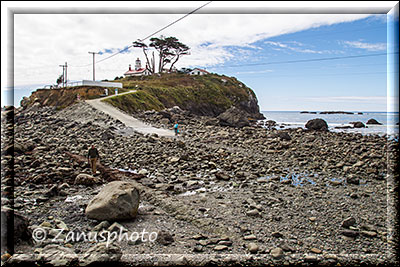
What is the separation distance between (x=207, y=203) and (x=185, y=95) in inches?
1936

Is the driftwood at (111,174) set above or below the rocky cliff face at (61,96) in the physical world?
below

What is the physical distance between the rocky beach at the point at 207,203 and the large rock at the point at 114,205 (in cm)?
11

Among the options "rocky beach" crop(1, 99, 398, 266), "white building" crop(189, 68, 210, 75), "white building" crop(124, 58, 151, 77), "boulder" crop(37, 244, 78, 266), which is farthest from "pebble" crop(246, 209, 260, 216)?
"white building" crop(189, 68, 210, 75)

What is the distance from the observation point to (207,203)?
997 cm

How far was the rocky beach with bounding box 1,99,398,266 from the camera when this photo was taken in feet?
20.3

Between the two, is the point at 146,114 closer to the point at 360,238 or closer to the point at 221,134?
the point at 221,134

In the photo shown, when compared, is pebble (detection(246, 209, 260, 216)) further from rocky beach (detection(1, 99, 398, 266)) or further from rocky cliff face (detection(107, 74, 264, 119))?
rocky cliff face (detection(107, 74, 264, 119))

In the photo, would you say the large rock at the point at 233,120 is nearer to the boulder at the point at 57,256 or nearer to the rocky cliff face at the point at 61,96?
the rocky cliff face at the point at 61,96

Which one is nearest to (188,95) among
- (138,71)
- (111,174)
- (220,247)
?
(138,71)

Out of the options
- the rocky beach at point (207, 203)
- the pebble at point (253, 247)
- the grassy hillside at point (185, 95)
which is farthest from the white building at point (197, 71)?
the pebble at point (253, 247)

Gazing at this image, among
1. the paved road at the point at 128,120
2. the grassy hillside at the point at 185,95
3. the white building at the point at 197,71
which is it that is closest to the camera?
the paved road at the point at 128,120

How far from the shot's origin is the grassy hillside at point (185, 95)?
134 ft

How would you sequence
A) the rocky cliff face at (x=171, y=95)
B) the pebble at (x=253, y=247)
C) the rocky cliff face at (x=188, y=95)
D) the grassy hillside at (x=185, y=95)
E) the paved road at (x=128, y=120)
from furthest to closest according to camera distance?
1. the rocky cliff face at (x=188, y=95)
2. the grassy hillside at (x=185, y=95)
3. the rocky cliff face at (x=171, y=95)
4. the paved road at (x=128, y=120)
5. the pebble at (x=253, y=247)

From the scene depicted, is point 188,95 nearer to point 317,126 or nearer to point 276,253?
point 317,126
